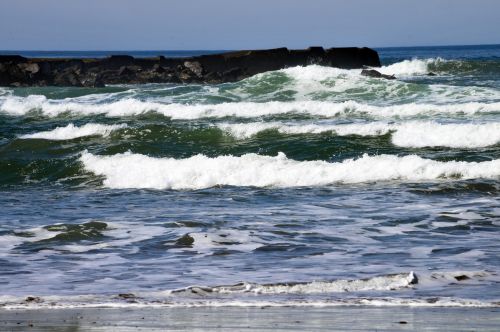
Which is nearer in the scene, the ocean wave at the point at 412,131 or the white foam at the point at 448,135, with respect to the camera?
the white foam at the point at 448,135

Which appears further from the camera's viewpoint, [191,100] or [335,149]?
[191,100]

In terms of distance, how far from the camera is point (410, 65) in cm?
5450

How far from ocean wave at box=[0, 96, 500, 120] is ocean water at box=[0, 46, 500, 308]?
70 millimetres

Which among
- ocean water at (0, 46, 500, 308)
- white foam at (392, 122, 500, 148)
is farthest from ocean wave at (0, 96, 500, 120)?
white foam at (392, 122, 500, 148)

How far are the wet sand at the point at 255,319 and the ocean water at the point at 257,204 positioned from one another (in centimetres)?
25

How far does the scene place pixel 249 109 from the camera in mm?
24984

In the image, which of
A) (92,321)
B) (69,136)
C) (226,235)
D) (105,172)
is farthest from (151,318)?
(69,136)

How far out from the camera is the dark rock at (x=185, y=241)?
9.61 meters

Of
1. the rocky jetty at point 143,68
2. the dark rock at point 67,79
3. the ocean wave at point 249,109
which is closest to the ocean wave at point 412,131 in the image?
the ocean wave at point 249,109

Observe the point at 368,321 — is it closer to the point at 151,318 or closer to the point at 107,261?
the point at 151,318

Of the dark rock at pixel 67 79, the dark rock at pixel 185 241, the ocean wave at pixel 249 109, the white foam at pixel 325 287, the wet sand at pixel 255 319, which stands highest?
the wet sand at pixel 255 319

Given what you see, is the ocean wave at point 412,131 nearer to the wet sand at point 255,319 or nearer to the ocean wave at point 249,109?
the ocean wave at point 249,109

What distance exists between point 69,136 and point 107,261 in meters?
12.5

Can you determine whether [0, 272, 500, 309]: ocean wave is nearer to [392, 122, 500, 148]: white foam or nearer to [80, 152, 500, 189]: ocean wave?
[80, 152, 500, 189]: ocean wave
